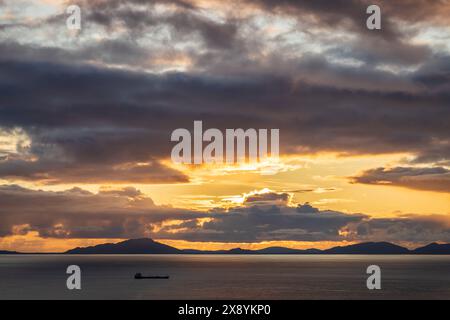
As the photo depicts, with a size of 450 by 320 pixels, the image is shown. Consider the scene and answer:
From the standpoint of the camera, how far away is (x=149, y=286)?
639 ft
